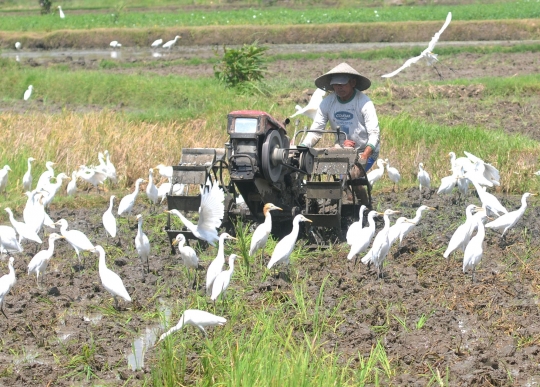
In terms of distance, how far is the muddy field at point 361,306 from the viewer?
5562 millimetres

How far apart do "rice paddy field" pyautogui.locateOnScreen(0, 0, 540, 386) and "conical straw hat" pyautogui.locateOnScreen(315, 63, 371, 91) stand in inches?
54.6

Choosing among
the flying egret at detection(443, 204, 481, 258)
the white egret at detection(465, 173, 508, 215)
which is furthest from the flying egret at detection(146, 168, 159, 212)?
the flying egret at detection(443, 204, 481, 258)

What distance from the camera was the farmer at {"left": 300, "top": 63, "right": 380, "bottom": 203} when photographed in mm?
9164

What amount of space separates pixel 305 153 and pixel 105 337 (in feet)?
10.3

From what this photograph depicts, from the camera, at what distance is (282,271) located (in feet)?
24.4

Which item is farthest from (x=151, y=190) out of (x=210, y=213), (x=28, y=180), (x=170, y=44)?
(x=170, y=44)

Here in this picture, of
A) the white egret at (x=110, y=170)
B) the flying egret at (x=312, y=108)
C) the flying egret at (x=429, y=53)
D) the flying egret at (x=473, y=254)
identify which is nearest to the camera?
the flying egret at (x=473, y=254)

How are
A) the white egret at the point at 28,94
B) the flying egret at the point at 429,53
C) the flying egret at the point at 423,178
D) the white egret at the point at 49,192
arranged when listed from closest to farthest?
the white egret at the point at 49,192 → the flying egret at the point at 423,178 → the flying egret at the point at 429,53 → the white egret at the point at 28,94

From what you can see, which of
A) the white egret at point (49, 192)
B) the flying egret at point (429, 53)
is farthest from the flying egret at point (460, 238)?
the flying egret at point (429, 53)

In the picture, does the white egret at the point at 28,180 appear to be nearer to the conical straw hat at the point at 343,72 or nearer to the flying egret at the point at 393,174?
the conical straw hat at the point at 343,72

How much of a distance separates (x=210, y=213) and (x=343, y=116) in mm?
2380

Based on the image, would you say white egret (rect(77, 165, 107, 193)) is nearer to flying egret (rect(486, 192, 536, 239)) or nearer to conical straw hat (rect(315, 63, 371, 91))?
conical straw hat (rect(315, 63, 371, 91))

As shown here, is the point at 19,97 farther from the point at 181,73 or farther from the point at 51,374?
the point at 51,374

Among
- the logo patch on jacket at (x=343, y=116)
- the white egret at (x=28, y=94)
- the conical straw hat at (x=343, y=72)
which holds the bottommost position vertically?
the white egret at (x=28, y=94)
